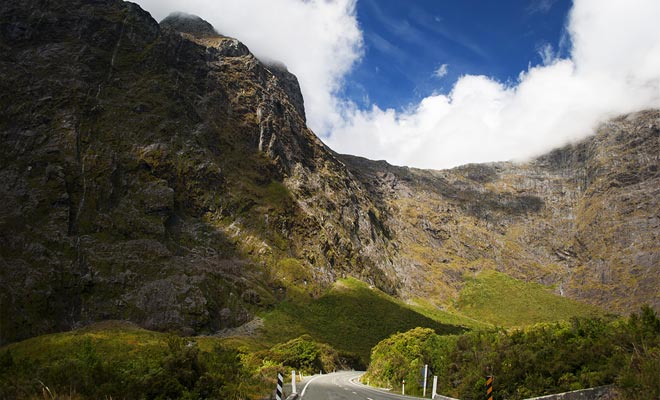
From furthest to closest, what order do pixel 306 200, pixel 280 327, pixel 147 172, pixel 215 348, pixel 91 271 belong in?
pixel 306 200 < pixel 147 172 < pixel 280 327 < pixel 91 271 < pixel 215 348

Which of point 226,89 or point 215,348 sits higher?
point 226,89

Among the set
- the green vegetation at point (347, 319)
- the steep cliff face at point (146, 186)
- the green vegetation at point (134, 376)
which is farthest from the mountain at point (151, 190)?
the green vegetation at point (134, 376)

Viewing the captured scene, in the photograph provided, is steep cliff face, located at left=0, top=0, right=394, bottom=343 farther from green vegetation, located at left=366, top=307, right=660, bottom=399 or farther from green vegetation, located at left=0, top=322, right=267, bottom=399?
green vegetation, located at left=0, top=322, right=267, bottom=399

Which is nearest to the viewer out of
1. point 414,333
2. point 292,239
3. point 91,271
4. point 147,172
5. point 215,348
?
point 215,348

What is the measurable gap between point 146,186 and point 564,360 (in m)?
134

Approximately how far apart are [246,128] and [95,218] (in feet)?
225

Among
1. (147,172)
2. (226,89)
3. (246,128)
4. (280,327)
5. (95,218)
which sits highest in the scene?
(226,89)

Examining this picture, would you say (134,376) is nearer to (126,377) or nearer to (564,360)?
(126,377)

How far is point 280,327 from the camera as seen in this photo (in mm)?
122062

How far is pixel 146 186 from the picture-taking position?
13875 centimetres

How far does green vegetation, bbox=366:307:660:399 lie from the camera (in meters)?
15.9

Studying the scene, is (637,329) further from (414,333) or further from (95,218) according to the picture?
(95,218)

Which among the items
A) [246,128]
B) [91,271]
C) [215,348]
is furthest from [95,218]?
[215,348]

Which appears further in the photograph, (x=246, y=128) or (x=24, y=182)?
(x=246, y=128)
